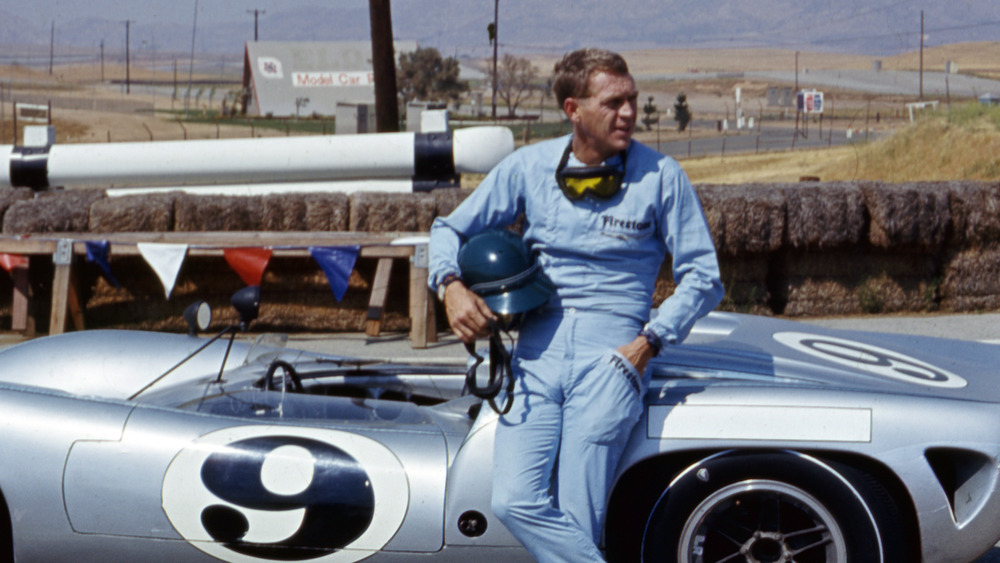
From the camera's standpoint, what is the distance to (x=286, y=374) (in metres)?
3.96

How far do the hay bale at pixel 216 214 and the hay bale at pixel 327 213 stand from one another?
439mm

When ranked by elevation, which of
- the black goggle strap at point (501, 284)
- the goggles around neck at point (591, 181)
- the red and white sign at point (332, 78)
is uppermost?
the red and white sign at point (332, 78)

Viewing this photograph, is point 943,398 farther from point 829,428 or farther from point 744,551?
point 744,551

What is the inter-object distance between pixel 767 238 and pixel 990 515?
5.74 meters

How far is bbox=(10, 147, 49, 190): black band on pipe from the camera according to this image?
1048cm

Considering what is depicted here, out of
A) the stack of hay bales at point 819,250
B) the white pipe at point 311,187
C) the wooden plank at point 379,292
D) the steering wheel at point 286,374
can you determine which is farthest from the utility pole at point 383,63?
the steering wheel at point 286,374

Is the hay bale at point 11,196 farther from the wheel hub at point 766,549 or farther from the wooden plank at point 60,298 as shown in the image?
the wheel hub at point 766,549

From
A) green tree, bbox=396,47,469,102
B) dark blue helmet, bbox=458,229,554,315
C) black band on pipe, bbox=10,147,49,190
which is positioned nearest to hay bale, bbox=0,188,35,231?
black band on pipe, bbox=10,147,49,190

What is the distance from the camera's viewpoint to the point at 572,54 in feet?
10.6

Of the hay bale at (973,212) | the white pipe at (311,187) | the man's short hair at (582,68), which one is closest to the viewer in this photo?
the man's short hair at (582,68)

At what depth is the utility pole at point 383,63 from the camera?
15.0 meters

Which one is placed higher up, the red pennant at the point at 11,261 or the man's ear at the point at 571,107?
the man's ear at the point at 571,107

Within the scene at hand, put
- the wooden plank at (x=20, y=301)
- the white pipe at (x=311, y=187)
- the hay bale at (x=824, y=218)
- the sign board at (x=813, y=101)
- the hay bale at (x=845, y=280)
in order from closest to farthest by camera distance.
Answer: the wooden plank at (x=20, y=301), the hay bale at (x=824, y=218), the hay bale at (x=845, y=280), the white pipe at (x=311, y=187), the sign board at (x=813, y=101)

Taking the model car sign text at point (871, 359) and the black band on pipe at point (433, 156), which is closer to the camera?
the model car sign text at point (871, 359)
